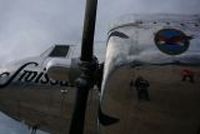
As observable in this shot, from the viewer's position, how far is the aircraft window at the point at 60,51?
16.1 metres

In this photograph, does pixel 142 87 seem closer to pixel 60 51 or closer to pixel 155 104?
pixel 155 104

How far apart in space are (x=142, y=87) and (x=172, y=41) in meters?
1.13

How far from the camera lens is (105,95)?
11.1m

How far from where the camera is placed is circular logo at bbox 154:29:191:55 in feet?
36.5

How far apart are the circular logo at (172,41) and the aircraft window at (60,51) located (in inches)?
197

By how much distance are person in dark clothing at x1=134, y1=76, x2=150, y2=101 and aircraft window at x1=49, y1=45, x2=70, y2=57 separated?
533 cm

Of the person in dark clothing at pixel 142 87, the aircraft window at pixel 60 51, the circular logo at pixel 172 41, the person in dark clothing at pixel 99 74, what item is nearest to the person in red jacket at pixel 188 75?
the circular logo at pixel 172 41

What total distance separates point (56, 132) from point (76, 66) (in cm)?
358

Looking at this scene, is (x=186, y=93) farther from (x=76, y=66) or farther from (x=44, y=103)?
(x=44, y=103)

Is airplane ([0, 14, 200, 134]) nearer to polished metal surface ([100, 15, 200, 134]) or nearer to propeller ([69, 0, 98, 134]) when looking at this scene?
polished metal surface ([100, 15, 200, 134])

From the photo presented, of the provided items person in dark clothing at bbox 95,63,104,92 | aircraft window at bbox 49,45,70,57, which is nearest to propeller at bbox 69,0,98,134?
person in dark clothing at bbox 95,63,104,92

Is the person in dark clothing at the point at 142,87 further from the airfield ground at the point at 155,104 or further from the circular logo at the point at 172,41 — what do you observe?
the circular logo at the point at 172,41

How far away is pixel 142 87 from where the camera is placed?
428 inches

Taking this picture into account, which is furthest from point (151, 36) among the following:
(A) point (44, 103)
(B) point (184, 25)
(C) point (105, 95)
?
(A) point (44, 103)
